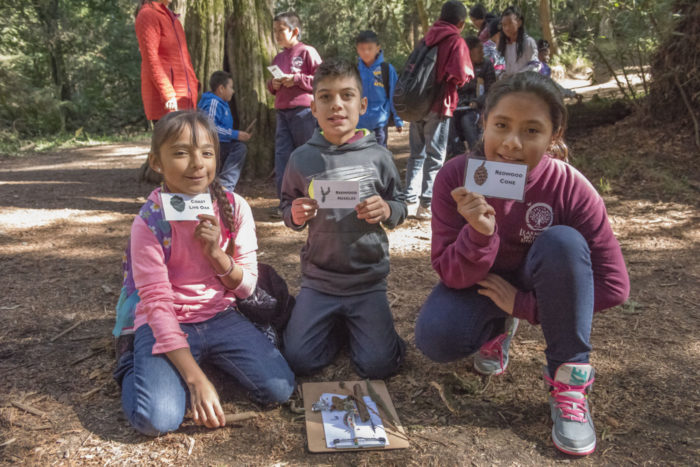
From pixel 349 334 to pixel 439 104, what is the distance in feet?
9.27

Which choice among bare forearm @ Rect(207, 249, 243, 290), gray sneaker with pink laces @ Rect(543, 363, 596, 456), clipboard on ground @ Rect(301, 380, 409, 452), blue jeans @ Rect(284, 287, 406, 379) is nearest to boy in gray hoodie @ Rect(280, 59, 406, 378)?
blue jeans @ Rect(284, 287, 406, 379)

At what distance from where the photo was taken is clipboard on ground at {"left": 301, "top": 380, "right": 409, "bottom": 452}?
2002mm

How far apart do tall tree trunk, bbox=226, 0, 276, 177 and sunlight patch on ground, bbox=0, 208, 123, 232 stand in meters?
1.87

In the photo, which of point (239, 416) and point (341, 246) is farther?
point (341, 246)

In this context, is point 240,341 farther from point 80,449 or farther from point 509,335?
point 509,335

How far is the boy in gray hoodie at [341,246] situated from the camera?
256 centimetres

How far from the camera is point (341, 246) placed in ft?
8.46

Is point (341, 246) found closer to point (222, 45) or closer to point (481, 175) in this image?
point (481, 175)

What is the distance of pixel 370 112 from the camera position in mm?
5477

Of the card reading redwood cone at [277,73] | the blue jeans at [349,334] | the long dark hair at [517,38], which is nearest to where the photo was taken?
the blue jeans at [349,334]

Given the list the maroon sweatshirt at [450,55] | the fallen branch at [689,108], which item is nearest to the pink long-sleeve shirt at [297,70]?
the maroon sweatshirt at [450,55]

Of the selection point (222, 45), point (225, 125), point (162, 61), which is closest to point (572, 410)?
point (162, 61)

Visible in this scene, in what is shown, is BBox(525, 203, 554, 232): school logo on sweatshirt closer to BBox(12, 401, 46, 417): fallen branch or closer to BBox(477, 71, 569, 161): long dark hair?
BBox(477, 71, 569, 161): long dark hair

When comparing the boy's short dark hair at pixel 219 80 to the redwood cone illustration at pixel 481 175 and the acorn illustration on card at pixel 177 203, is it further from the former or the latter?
the redwood cone illustration at pixel 481 175
